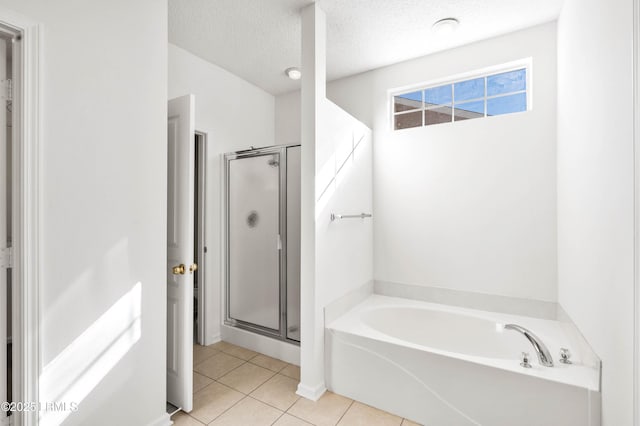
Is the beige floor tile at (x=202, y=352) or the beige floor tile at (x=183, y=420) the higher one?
the beige floor tile at (x=183, y=420)

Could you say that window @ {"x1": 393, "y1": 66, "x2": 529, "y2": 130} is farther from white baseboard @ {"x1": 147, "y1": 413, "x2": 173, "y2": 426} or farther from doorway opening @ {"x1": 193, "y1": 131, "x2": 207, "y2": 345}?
white baseboard @ {"x1": 147, "y1": 413, "x2": 173, "y2": 426}

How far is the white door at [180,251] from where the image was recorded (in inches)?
76.2

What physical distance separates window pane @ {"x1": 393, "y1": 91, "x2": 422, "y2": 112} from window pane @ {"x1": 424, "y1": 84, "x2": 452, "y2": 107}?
7 centimetres

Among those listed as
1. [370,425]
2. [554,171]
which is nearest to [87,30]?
[370,425]

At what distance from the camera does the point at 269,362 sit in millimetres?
2682

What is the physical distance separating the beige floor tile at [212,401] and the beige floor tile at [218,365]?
16 centimetres

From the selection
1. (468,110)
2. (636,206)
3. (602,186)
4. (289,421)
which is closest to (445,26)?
(468,110)

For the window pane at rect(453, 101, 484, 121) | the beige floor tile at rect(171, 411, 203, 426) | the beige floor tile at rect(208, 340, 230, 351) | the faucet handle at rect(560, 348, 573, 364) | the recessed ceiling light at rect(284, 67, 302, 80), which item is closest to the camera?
the faucet handle at rect(560, 348, 573, 364)

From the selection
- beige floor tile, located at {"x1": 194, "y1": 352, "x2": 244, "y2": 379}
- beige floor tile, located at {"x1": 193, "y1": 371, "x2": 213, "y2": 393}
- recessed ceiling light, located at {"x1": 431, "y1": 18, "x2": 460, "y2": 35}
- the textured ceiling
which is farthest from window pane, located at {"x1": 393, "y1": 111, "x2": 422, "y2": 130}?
beige floor tile, located at {"x1": 193, "y1": 371, "x2": 213, "y2": 393}

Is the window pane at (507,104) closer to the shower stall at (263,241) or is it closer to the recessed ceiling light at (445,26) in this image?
the recessed ceiling light at (445,26)

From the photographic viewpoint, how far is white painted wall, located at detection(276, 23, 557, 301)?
2.39 m

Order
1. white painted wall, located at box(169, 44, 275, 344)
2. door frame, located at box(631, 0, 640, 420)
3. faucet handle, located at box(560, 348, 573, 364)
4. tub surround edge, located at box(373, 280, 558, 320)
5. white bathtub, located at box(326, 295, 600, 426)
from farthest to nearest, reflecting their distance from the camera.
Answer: white painted wall, located at box(169, 44, 275, 344) < tub surround edge, located at box(373, 280, 558, 320) < faucet handle, located at box(560, 348, 573, 364) < white bathtub, located at box(326, 295, 600, 426) < door frame, located at box(631, 0, 640, 420)

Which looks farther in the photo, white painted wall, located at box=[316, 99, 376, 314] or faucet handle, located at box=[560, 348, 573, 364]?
white painted wall, located at box=[316, 99, 376, 314]

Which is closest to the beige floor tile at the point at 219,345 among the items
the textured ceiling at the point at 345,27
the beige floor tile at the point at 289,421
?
the beige floor tile at the point at 289,421
